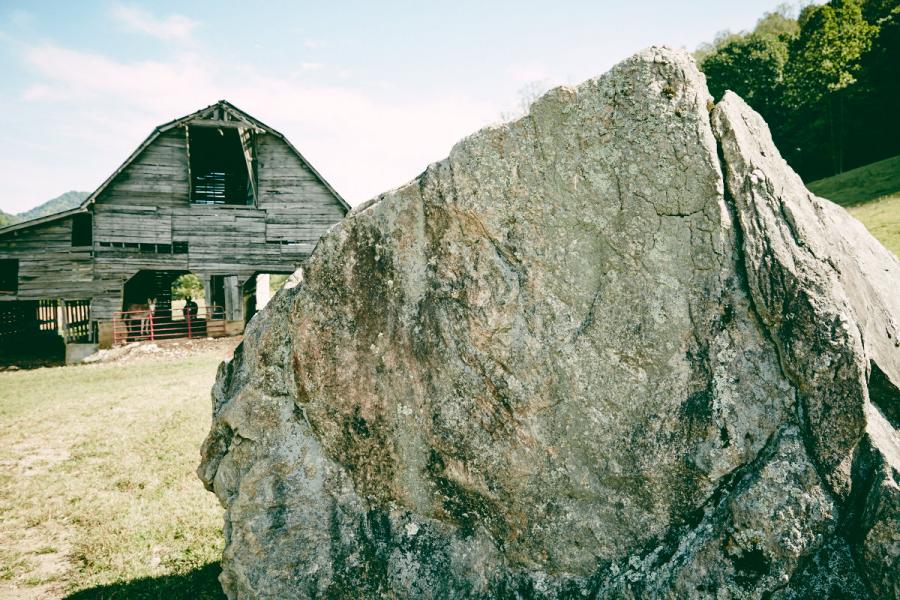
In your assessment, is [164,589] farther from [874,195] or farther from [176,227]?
[874,195]

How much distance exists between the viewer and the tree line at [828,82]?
1460 inches

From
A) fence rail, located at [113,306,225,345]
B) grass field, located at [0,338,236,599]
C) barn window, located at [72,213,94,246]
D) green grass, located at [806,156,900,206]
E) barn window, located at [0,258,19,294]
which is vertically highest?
green grass, located at [806,156,900,206]

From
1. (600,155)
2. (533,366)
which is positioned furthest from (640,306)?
(600,155)

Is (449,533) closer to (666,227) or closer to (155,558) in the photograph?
(666,227)

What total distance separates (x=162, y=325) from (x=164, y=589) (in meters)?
21.8

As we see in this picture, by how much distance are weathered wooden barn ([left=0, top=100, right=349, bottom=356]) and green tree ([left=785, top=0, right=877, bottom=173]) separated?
3662 centimetres

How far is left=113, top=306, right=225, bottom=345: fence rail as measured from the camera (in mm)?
24375

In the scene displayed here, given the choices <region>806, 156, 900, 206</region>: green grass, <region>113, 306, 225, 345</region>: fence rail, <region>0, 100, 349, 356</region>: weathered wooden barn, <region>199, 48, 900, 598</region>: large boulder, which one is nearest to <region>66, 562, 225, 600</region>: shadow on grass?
<region>199, 48, 900, 598</region>: large boulder

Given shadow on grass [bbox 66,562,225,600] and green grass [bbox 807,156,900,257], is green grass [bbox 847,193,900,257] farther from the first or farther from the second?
shadow on grass [bbox 66,562,225,600]

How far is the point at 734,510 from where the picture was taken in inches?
153

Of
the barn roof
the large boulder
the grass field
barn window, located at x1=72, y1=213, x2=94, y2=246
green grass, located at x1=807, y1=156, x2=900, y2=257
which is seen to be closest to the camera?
the large boulder

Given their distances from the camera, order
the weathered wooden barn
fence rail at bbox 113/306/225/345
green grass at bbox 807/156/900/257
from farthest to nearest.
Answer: fence rail at bbox 113/306/225/345 → the weathered wooden barn → green grass at bbox 807/156/900/257

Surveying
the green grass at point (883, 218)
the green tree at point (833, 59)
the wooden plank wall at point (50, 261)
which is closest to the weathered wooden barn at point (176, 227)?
the wooden plank wall at point (50, 261)

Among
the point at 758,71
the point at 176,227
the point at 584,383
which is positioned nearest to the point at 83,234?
the point at 176,227
